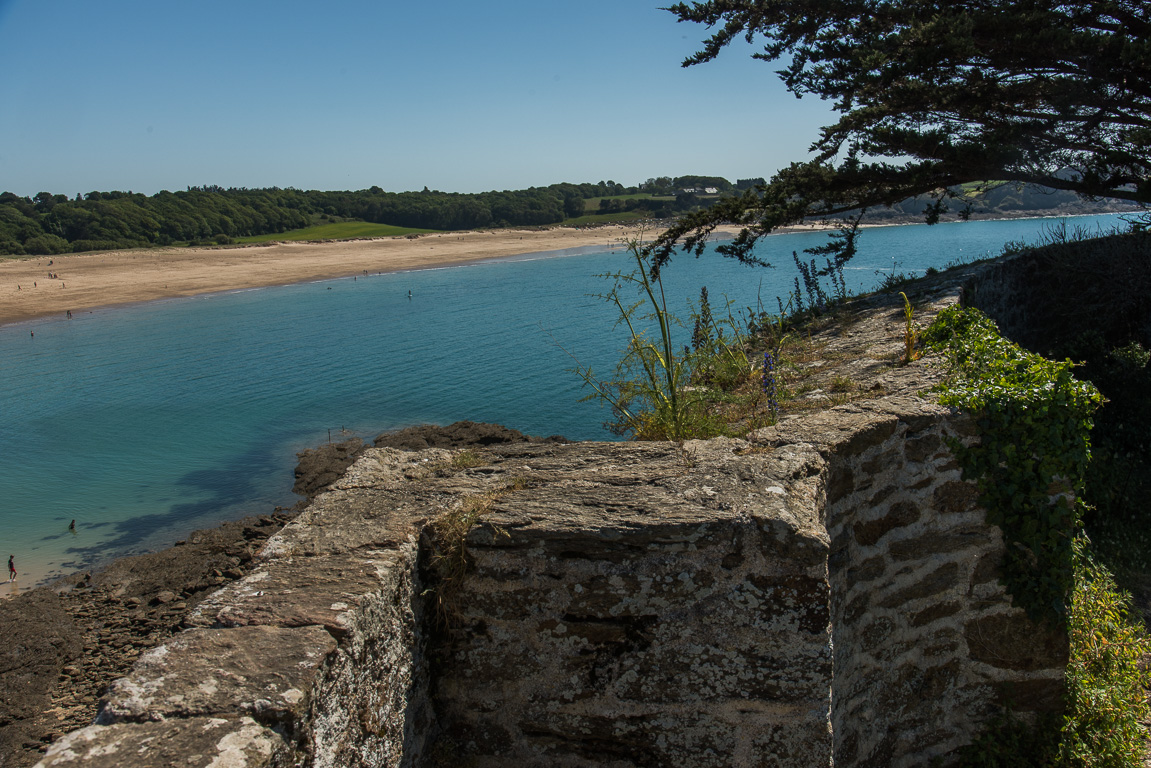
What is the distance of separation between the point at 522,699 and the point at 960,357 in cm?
322

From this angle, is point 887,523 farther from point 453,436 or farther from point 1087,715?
point 453,436

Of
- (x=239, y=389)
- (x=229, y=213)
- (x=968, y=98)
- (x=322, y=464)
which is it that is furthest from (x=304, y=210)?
(x=968, y=98)

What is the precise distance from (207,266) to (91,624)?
4721 cm

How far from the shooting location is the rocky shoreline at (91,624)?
291 inches

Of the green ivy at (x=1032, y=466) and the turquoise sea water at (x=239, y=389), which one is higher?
the green ivy at (x=1032, y=466)

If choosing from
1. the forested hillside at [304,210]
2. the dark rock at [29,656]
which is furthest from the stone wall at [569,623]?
the forested hillside at [304,210]

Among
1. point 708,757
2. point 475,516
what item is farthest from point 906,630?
point 475,516

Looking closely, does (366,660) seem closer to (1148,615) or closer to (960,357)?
(960,357)

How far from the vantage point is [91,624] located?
357 inches

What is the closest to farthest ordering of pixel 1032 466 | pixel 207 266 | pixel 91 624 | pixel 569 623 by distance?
pixel 569 623 → pixel 1032 466 → pixel 91 624 → pixel 207 266

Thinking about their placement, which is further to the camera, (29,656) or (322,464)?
(322,464)

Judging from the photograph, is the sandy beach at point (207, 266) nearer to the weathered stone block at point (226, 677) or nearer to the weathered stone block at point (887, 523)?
the weathered stone block at point (887, 523)

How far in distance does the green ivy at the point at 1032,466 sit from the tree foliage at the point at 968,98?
5.97 meters

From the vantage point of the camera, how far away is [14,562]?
10.9 metres
